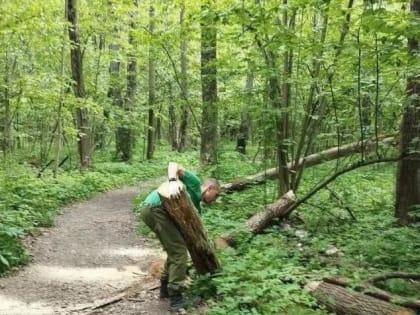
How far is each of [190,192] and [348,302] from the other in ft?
7.71

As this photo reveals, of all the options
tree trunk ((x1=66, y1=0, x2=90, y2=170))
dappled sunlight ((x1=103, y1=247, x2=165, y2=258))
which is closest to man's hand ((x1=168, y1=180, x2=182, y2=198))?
dappled sunlight ((x1=103, y1=247, x2=165, y2=258))

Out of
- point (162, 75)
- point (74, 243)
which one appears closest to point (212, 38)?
point (74, 243)

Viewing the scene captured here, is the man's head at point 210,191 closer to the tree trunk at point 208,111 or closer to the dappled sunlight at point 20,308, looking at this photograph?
the tree trunk at point 208,111

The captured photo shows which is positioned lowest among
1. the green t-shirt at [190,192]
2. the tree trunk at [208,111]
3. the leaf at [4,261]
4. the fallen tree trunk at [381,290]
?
the leaf at [4,261]

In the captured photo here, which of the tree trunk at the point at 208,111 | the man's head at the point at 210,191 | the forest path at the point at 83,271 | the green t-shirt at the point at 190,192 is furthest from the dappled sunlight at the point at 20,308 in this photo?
the tree trunk at the point at 208,111

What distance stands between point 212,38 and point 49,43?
6.48 metres

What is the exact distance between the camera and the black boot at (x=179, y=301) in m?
5.86

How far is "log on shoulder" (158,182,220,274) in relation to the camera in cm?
580

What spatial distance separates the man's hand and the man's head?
584 cm

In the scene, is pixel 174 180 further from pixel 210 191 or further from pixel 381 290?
pixel 210 191

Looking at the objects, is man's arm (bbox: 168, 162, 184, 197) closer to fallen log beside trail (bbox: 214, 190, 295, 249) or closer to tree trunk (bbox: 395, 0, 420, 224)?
fallen log beside trail (bbox: 214, 190, 295, 249)

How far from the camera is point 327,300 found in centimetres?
548

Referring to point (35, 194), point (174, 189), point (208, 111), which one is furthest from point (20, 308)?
point (208, 111)

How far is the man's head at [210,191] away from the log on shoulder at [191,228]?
5.29 metres
